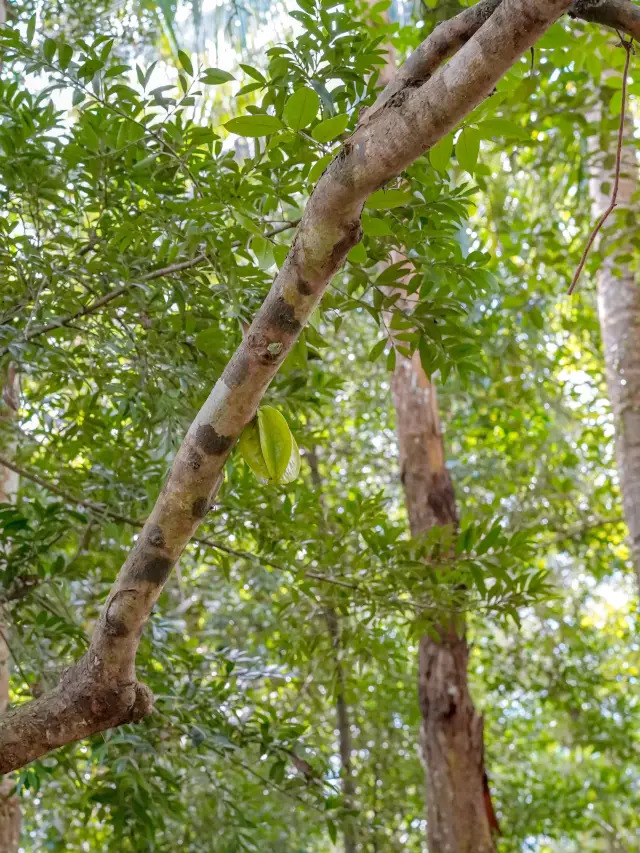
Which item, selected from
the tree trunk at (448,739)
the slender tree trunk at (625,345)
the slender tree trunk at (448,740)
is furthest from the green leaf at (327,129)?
the slender tree trunk at (625,345)

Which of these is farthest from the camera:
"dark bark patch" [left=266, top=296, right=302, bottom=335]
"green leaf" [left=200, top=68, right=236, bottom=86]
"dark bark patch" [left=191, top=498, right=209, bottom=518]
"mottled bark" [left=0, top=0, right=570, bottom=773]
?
"green leaf" [left=200, top=68, right=236, bottom=86]

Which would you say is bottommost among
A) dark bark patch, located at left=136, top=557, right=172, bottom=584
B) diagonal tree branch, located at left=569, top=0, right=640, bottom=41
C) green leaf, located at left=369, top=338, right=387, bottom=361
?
dark bark patch, located at left=136, top=557, right=172, bottom=584

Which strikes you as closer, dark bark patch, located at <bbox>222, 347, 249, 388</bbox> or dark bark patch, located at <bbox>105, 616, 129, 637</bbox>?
dark bark patch, located at <bbox>222, 347, 249, 388</bbox>

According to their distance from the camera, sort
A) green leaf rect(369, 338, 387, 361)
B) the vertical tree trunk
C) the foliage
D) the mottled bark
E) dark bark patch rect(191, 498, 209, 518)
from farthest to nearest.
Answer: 1. the vertical tree trunk
2. green leaf rect(369, 338, 387, 361)
3. the foliage
4. dark bark patch rect(191, 498, 209, 518)
5. the mottled bark

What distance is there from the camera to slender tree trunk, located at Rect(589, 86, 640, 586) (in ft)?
10.6

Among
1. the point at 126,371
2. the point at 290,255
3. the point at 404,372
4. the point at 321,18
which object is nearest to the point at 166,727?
the point at 126,371

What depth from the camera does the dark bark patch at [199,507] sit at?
3.73ft

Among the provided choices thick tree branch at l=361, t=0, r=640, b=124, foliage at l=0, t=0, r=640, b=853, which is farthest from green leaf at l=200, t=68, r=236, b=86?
thick tree branch at l=361, t=0, r=640, b=124

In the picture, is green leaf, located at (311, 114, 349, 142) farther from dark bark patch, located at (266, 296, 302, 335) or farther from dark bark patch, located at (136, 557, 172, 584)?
dark bark patch, located at (136, 557, 172, 584)

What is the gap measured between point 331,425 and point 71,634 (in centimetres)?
346

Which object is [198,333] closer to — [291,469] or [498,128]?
[291,469]

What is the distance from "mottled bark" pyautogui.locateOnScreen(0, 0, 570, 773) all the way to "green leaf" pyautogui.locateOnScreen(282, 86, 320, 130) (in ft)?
0.61

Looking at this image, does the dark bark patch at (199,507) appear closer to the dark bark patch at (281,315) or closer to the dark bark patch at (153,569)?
the dark bark patch at (153,569)

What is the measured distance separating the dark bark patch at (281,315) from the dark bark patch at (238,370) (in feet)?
0.18
